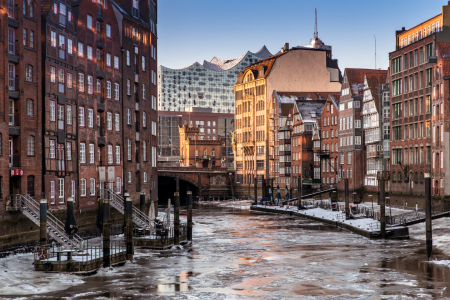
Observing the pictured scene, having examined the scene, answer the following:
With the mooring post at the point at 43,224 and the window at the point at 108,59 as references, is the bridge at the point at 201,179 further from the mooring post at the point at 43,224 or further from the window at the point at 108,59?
the mooring post at the point at 43,224

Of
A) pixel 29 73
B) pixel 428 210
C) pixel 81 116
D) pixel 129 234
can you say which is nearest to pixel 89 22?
pixel 81 116

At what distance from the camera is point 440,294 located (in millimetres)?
36250

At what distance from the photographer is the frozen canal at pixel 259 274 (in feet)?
120

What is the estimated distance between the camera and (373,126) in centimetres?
10825

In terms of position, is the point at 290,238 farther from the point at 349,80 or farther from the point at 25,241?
the point at 349,80

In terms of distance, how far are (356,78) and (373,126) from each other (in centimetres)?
1259

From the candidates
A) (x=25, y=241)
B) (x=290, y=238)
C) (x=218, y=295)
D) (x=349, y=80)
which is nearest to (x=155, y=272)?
(x=218, y=295)

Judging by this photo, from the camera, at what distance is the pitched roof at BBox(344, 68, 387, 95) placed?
11631cm

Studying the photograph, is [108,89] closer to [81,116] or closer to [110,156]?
[110,156]

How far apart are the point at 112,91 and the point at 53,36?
1469cm

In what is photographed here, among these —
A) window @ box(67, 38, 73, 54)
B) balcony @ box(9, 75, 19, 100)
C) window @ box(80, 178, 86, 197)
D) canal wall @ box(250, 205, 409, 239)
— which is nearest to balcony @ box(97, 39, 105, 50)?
window @ box(67, 38, 73, 54)

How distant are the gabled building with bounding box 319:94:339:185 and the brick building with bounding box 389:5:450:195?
22.0 m

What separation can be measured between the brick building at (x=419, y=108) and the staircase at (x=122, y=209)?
37.9m

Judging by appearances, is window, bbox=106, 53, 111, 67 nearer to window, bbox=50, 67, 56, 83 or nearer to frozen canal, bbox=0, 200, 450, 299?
window, bbox=50, 67, 56, 83
